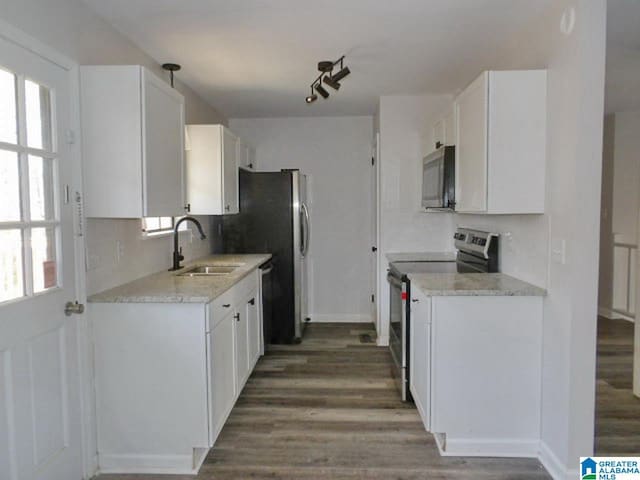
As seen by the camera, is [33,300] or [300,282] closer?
[33,300]

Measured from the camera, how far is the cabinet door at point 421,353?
256 cm

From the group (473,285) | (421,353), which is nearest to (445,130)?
(473,285)

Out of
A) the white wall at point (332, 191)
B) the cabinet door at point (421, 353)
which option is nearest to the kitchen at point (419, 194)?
the cabinet door at point (421, 353)

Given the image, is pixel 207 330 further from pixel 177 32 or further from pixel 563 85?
pixel 563 85

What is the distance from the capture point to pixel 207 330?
7.75 ft

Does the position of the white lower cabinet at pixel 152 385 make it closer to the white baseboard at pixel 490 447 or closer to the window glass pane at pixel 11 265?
the window glass pane at pixel 11 265

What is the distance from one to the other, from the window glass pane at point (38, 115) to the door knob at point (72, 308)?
2.42 ft

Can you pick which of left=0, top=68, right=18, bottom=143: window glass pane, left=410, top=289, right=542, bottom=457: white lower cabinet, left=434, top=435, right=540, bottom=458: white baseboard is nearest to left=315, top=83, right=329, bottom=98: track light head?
left=410, top=289, right=542, bottom=457: white lower cabinet

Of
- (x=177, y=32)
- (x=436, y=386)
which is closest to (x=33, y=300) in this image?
(x=177, y=32)

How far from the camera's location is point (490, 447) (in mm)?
2514

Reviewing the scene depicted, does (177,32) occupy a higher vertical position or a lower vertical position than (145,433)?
higher

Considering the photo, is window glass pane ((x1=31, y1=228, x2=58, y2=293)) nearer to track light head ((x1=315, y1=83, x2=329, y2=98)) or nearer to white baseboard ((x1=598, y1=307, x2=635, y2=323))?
track light head ((x1=315, y1=83, x2=329, y2=98))

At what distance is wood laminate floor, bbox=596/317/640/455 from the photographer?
261 centimetres

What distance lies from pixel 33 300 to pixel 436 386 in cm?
202
